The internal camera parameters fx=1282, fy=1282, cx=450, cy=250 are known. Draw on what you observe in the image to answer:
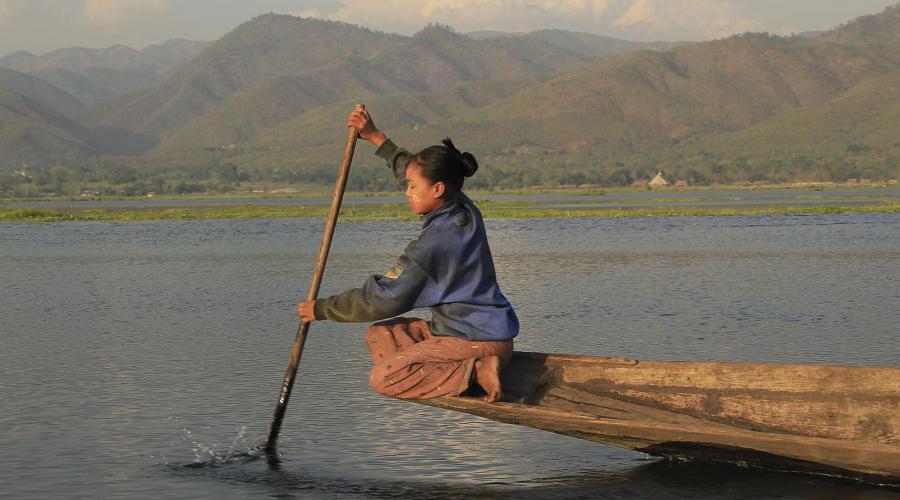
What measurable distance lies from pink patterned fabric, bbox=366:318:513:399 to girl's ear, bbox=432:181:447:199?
3.90 ft

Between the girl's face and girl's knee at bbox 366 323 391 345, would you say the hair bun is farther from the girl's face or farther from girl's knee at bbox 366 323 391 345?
girl's knee at bbox 366 323 391 345

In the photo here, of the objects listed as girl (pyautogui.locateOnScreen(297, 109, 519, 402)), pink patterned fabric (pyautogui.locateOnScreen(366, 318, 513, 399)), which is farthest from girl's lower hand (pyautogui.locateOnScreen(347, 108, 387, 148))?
pink patterned fabric (pyautogui.locateOnScreen(366, 318, 513, 399))

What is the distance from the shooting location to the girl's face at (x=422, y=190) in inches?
403

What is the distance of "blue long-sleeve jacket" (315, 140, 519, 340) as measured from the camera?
33.3 feet

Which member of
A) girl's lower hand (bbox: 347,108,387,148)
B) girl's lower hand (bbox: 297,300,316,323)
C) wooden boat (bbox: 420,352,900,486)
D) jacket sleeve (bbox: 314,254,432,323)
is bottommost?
wooden boat (bbox: 420,352,900,486)

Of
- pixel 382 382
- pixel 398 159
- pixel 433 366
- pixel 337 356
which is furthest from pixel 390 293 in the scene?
pixel 337 356

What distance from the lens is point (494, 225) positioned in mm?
68125

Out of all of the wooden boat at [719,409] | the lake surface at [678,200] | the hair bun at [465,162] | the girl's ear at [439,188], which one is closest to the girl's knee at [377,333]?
the wooden boat at [719,409]

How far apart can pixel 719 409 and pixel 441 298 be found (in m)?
2.69

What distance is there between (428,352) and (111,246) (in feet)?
146

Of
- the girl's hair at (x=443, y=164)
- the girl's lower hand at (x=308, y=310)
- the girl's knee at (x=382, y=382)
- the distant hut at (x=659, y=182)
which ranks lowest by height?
the distant hut at (x=659, y=182)

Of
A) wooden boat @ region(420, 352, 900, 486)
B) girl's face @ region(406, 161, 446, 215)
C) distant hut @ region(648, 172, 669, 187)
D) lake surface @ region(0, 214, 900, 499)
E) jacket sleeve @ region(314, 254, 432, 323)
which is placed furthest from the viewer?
distant hut @ region(648, 172, 669, 187)

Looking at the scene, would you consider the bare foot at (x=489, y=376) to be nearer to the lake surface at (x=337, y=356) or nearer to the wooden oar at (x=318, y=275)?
the lake surface at (x=337, y=356)

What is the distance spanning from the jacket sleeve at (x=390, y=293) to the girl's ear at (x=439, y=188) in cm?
57
